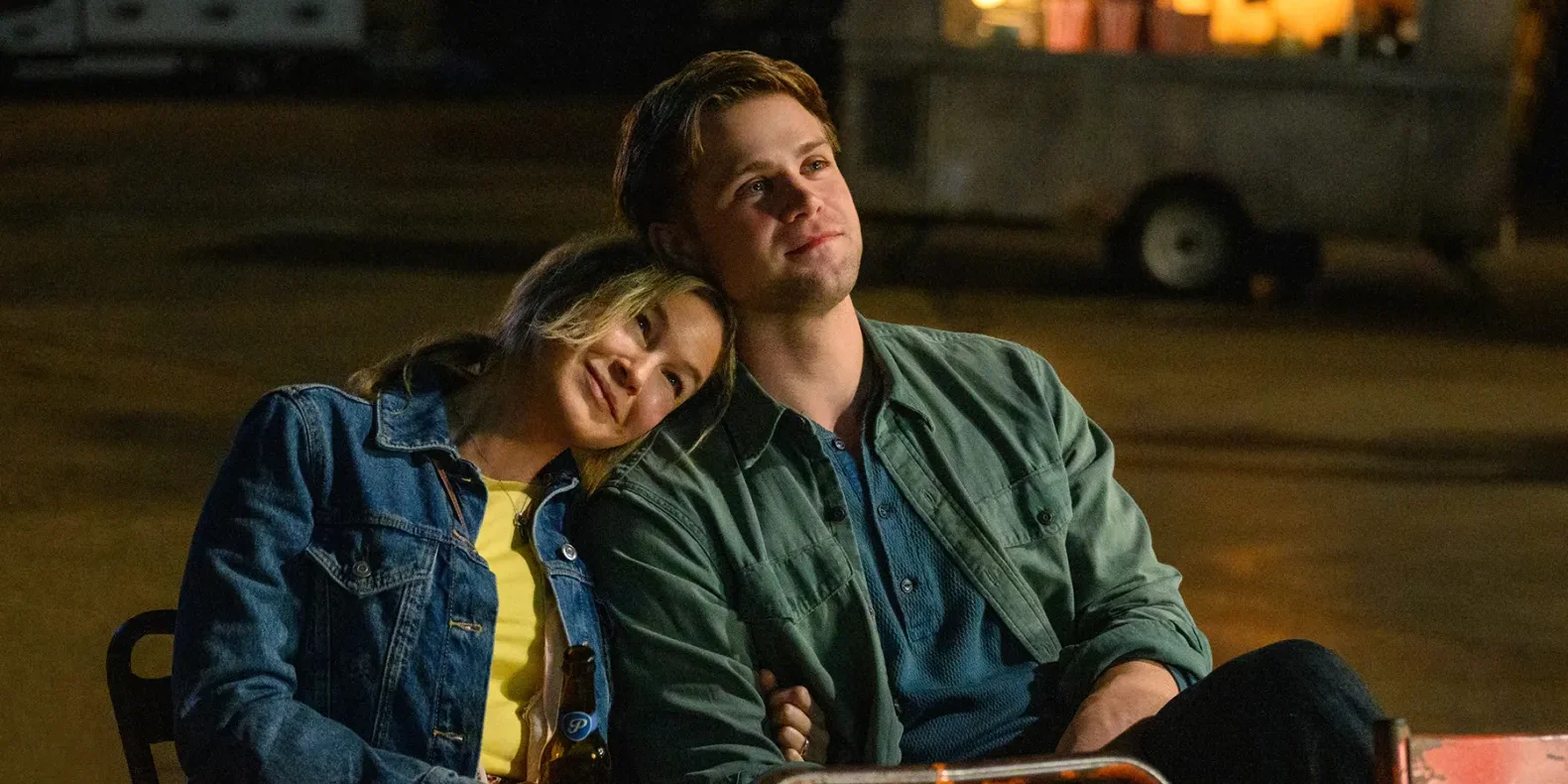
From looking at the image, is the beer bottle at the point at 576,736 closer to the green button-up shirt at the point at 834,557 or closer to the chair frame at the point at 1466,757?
the green button-up shirt at the point at 834,557

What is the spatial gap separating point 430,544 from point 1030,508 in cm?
91

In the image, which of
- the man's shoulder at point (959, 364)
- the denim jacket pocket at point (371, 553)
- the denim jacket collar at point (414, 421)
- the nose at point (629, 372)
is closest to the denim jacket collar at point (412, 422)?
the denim jacket collar at point (414, 421)

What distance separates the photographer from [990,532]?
2910mm

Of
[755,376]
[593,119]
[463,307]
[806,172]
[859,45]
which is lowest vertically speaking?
[593,119]

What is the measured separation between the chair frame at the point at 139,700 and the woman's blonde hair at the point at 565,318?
0.40 m

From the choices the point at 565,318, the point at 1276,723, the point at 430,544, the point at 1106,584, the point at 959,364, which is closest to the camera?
the point at 1276,723

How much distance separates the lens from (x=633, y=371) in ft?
8.94

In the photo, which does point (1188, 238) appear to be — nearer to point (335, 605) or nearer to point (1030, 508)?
point (1030, 508)

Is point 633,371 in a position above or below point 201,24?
above

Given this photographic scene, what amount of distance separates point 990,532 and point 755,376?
0.43 metres

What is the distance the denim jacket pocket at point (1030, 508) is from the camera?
9.64ft

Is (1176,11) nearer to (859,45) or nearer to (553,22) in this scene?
(859,45)

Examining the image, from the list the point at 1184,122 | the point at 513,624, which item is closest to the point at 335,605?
the point at 513,624

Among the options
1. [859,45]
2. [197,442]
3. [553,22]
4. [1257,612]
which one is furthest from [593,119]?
[1257,612]
